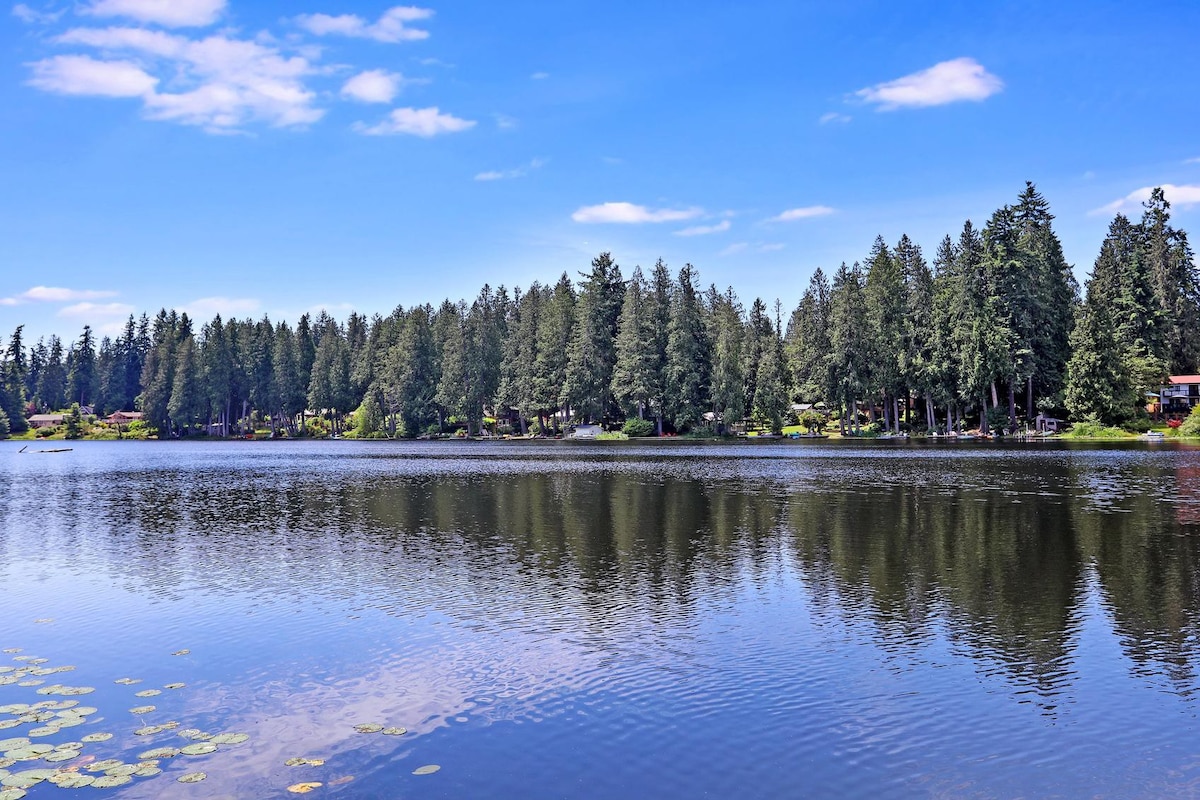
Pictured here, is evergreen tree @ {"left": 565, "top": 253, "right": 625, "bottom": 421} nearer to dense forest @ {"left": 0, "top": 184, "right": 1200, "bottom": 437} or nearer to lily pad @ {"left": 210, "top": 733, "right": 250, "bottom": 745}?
dense forest @ {"left": 0, "top": 184, "right": 1200, "bottom": 437}

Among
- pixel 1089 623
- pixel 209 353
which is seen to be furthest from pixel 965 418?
pixel 209 353

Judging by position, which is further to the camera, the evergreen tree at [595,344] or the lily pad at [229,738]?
the evergreen tree at [595,344]

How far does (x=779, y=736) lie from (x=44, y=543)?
1117 inches

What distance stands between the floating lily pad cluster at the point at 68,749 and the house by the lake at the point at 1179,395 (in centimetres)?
13788

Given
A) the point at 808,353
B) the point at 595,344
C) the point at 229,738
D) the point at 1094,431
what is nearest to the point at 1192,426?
the point at 1094,431

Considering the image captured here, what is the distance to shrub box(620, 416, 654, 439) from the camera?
427 ft

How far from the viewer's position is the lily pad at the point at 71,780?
10085mm

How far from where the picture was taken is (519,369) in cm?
14638

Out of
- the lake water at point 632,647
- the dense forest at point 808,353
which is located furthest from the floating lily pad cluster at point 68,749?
the dense forest at point 808,353

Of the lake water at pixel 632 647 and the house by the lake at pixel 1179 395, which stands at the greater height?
the house by the lake at pixel 1179 395

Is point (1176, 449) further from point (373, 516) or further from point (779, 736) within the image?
point (779, 736)

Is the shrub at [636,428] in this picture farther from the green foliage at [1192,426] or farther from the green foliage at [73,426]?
the green foliage at [73,426]

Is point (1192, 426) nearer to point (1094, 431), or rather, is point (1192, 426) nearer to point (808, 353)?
point (1094, 431)

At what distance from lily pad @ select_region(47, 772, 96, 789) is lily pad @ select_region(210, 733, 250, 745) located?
152 cm
